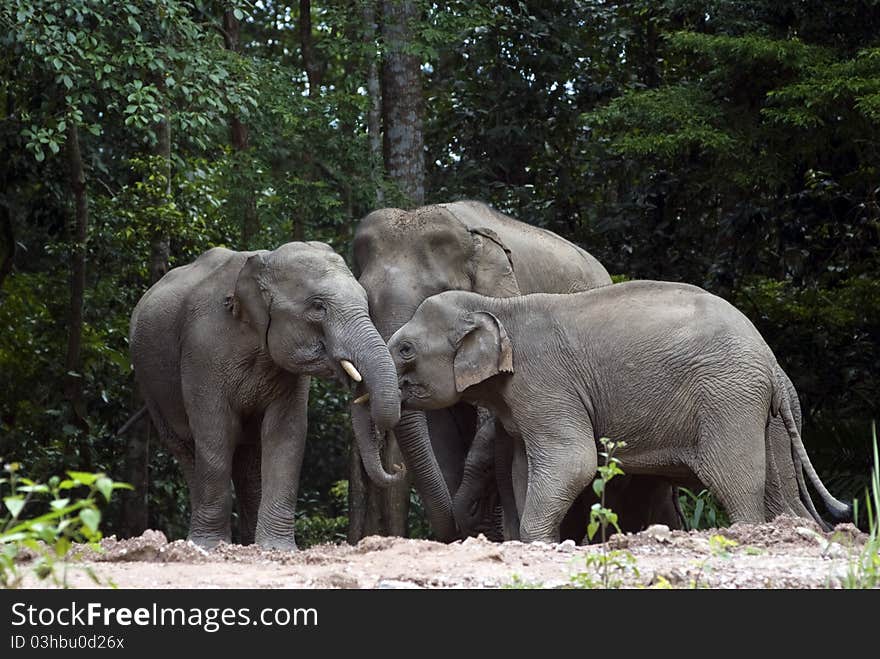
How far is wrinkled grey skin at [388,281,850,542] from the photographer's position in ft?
30.1

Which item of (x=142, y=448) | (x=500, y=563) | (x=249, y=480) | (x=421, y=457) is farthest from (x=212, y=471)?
(x=142, y=448)

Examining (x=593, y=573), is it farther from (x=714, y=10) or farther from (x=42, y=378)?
(x=42, y=378)

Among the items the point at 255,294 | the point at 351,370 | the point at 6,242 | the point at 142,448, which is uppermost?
the point at 6,242

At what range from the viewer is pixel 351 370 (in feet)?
30.8

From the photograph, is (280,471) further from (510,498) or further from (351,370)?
(510,498)

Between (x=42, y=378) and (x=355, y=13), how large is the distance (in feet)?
15.8

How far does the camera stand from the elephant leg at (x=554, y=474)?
9141 mm

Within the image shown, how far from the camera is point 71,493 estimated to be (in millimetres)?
15273

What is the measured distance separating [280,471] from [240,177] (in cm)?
499

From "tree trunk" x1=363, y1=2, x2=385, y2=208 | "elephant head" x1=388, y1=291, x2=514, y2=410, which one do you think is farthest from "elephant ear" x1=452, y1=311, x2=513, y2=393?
"tree trunk" x1=363, y1=2, x2=385, y2=208

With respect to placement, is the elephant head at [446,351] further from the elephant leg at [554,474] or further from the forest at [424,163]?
the forest at [424,163]

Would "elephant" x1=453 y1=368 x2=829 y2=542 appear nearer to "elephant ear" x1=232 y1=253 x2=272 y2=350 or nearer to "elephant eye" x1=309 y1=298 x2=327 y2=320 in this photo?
"elephant eye" x1=309 y1=298 x2=327 y2=320

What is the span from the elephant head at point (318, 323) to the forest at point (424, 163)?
2.21 meters

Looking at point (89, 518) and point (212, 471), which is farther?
point (212, 471)
